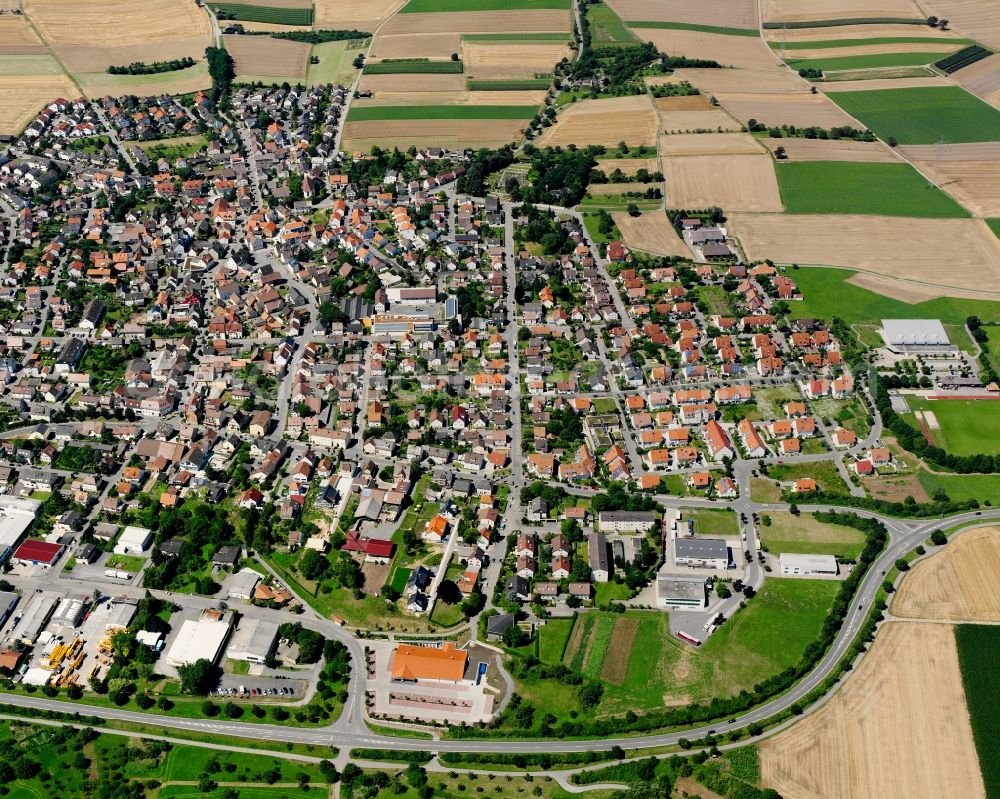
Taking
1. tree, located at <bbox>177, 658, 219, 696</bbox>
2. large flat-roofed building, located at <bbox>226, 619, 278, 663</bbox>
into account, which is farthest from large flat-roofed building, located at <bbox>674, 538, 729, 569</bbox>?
tree, located at <bbox>177, 658, 219, 696</bbox>

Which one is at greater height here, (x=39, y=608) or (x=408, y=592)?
(x=408, y=592)

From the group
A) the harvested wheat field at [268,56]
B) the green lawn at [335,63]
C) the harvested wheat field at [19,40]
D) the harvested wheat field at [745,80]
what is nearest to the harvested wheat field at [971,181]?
the harvested wheat field at [745,80]

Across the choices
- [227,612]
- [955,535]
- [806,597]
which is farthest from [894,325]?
[227,612]

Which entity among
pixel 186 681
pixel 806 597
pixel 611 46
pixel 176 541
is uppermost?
pixel 611 46

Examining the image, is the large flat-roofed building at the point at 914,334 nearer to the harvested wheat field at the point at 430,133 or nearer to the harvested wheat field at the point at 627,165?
the harvested wheat field at the point at 627,165

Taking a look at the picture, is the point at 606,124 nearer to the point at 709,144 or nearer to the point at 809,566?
the point at 709,144

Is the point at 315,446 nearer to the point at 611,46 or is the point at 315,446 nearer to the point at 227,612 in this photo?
the point at 227,612
